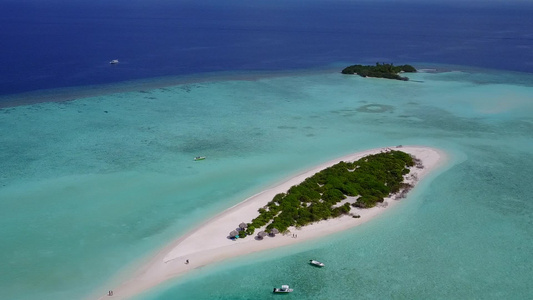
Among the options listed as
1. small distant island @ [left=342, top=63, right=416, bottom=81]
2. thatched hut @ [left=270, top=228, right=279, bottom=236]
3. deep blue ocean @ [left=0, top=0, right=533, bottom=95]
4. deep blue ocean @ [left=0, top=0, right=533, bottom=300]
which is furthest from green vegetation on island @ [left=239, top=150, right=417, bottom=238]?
deep blue ocean @ [left=0, top=0, right=533, bottom=95]

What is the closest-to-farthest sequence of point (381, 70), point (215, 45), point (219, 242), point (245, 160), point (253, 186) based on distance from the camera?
point (219, 242)
point (253, 186)
point (245, 160)
point (381, 70)
point (215, 45)

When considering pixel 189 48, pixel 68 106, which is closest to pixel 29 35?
pixel 189 48

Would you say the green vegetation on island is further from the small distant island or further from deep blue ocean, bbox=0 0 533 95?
deep blue ocean, bbox=0 0 533 95

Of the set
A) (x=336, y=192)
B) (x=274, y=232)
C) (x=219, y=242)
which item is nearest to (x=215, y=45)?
(x=336, y=192)

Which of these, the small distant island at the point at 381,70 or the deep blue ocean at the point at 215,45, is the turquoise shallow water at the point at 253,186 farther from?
the deep blue ocean at the point at 215,45

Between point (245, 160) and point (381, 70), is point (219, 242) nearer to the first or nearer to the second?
point (245, 160)

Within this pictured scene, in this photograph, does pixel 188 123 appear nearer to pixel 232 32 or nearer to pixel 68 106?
pixel 68 106

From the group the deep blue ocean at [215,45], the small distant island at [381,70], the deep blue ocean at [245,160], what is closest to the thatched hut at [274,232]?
the deep blue ocean at [245,160]
